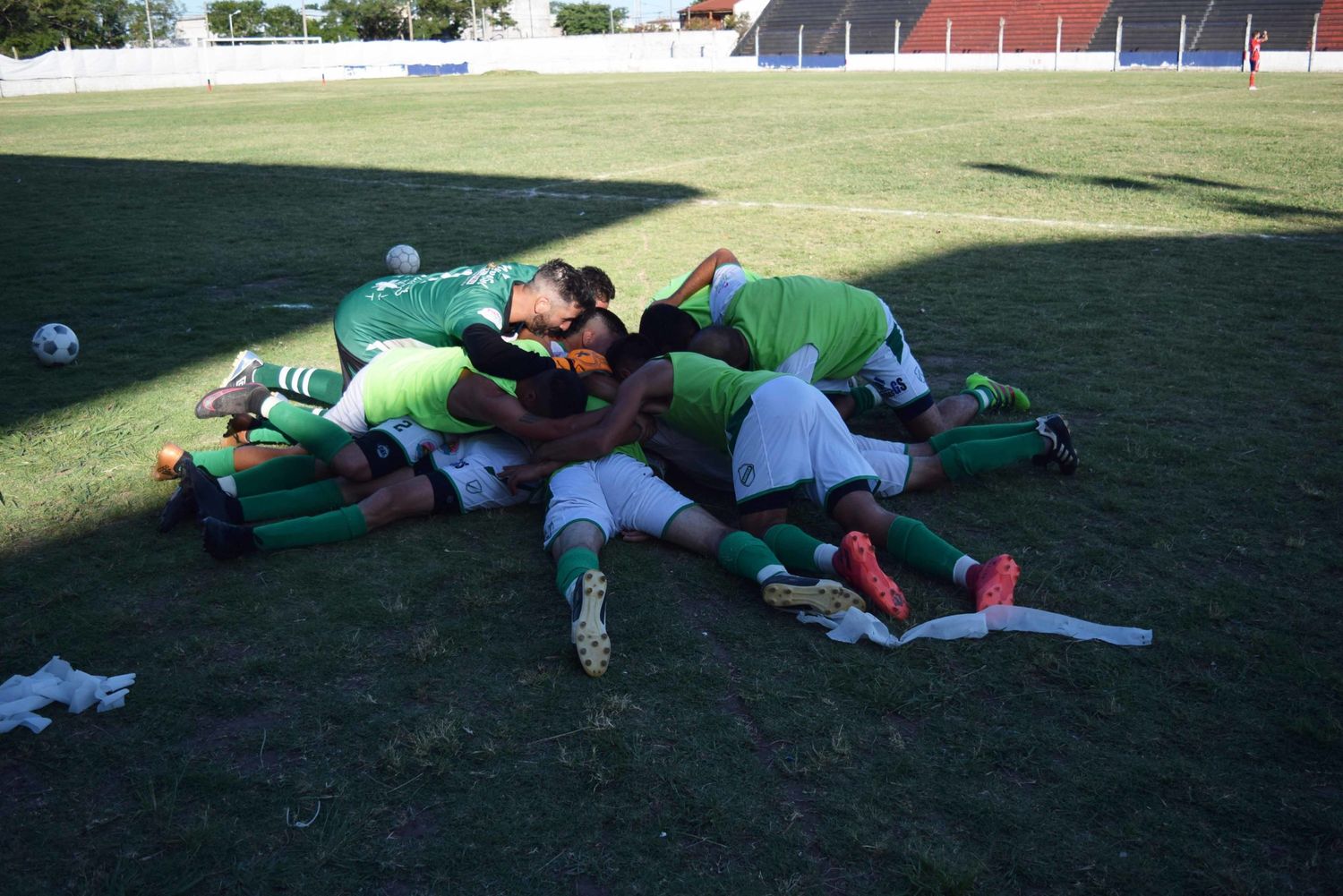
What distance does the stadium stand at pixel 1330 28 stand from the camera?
116 feet

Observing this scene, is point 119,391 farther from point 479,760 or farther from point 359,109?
point 359,109

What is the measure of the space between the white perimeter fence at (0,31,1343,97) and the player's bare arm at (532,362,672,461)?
125 ft

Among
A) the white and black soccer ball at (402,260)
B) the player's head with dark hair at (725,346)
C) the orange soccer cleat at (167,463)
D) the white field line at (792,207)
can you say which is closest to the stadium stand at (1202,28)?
the white field line at (792,207)

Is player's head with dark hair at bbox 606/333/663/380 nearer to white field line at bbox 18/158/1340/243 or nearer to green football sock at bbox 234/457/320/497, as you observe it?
green football sock at bbox 234/457/320/497

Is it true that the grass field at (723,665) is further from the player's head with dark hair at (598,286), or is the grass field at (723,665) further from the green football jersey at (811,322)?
the player's head with dark hair at (598,286)

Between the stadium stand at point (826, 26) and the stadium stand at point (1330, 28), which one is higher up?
the stadium stand at point (826, 26)

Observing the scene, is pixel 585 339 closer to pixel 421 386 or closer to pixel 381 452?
pixel 421 386

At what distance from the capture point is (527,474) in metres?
3.67

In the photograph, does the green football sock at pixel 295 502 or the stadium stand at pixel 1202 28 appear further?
the stadium stand at pixel 1202 28

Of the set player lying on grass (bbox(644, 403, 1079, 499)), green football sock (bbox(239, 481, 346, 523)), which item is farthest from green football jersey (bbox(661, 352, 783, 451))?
green football sock (bbox(239, 481, 346, 523))

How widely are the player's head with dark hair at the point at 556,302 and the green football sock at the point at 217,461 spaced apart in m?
1.33

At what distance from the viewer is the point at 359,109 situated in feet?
80.5

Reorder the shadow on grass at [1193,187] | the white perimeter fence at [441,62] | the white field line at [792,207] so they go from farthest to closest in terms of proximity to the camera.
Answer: the white perimeter fence at [441,62] < the shadow on grass at [1193,187] < the white field line at [792,207]

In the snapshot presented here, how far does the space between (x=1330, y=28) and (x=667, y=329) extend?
41739 mm
